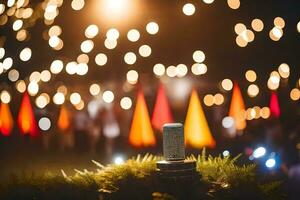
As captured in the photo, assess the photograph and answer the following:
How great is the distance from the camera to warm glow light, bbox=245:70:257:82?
848 centimetres

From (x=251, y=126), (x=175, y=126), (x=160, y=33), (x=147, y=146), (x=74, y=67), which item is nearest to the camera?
(x=175, y=126)

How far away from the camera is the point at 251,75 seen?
854 cm

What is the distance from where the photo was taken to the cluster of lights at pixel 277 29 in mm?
7500

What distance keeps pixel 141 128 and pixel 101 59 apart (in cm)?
368


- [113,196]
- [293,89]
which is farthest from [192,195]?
[293,89]

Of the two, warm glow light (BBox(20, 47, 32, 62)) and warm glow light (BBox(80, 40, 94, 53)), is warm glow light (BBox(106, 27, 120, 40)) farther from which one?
warm glow light (BBox(20, 47, 32, 62))

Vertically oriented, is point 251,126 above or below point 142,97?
below

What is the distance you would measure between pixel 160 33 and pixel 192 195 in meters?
4.93

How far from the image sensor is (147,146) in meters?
9.49

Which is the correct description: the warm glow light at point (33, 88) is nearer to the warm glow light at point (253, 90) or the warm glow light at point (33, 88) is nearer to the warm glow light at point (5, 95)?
the warm glow light at point (5, 95)

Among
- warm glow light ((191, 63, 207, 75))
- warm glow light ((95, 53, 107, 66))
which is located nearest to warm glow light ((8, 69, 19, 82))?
warm glow light ((95, 53, 107, 66))

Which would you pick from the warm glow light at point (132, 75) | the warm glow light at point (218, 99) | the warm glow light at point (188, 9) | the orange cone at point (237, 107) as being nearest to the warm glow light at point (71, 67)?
the warm glow light at point (132, 75)

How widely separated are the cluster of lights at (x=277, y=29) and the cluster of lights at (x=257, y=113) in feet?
6.80

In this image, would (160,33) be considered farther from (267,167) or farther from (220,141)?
(267,167)
